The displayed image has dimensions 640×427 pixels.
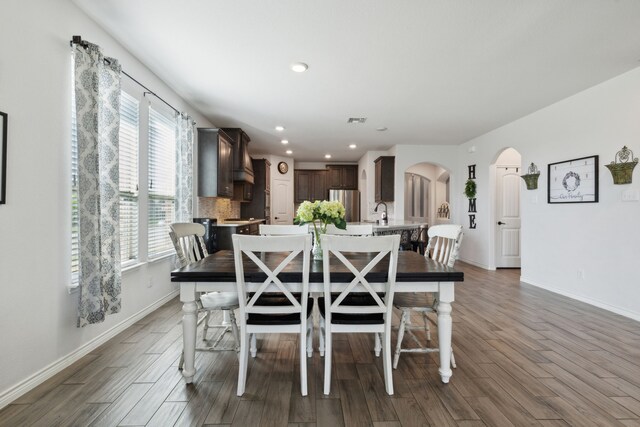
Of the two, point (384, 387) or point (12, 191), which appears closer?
point (12, 191)

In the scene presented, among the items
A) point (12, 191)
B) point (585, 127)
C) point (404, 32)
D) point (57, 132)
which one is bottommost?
point (12, 191)

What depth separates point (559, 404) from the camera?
1830 mm

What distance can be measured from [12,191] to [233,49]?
201 cm

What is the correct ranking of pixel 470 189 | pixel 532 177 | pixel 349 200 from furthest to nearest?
pixel 349 200, pixel 470 189, pixel 532 177

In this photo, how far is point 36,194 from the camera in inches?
79.5

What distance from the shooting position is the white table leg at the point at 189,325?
1948 millimetres

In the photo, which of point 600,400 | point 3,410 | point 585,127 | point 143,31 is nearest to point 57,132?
point 143,31

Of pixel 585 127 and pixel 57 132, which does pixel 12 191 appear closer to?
pixel 57 132

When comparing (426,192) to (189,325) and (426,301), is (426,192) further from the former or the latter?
(189,325)

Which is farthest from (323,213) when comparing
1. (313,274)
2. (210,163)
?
(210,163)

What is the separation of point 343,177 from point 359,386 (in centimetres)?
736

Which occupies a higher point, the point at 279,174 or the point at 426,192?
the point at 279,174

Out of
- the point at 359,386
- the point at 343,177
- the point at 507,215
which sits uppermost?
the point at 343,177

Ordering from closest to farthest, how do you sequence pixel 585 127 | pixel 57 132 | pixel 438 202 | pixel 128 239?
1. pixel 57 132
2. pixel 128 239
3. pixel 585 127
4. pixel 438 202
